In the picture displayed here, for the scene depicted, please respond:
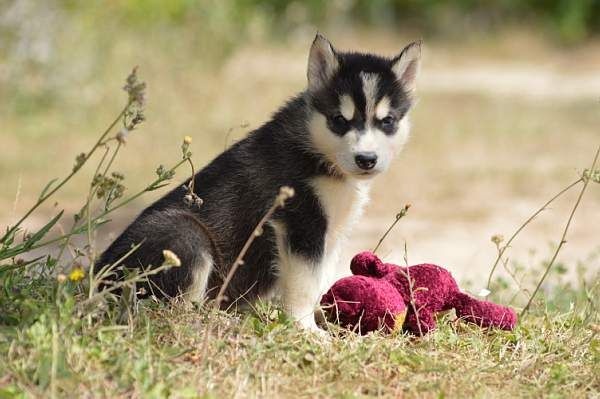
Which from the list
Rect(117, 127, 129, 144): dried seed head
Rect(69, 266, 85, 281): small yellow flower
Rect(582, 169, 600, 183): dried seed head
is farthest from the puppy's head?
Rect(69, 266, 85, 281): small yellow flower

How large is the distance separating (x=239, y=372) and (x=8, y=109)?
11836 millimetres

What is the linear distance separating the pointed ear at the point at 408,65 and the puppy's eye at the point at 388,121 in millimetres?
266

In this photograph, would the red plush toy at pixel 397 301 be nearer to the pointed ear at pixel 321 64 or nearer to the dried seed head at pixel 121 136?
the pointed ear at pixel 321 64

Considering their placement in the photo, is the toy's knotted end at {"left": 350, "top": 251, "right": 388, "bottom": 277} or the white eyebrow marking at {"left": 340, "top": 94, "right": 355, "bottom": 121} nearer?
the white eyebrow marking at {"left": 340, "top": 94, "right": 355, "bottom": 121}

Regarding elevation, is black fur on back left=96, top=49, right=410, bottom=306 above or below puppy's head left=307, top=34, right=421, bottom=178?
below

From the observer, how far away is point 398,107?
222 inches

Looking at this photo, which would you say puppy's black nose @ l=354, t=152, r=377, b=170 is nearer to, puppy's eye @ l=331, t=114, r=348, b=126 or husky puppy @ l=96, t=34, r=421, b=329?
husky puppy @ l=96, t=34, r=421, b=329

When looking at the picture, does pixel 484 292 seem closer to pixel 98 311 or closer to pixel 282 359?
pixel 282 359

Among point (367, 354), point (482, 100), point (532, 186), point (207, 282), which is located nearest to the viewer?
point (367, 354)

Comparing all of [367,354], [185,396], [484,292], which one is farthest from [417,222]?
[185,396]

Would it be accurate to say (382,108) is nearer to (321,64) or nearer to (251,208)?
(321,64)

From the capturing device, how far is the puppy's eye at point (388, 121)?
18.2 ft

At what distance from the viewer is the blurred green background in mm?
11352

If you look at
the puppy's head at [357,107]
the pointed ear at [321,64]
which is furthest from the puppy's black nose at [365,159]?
the pointed ear at [321,64]
